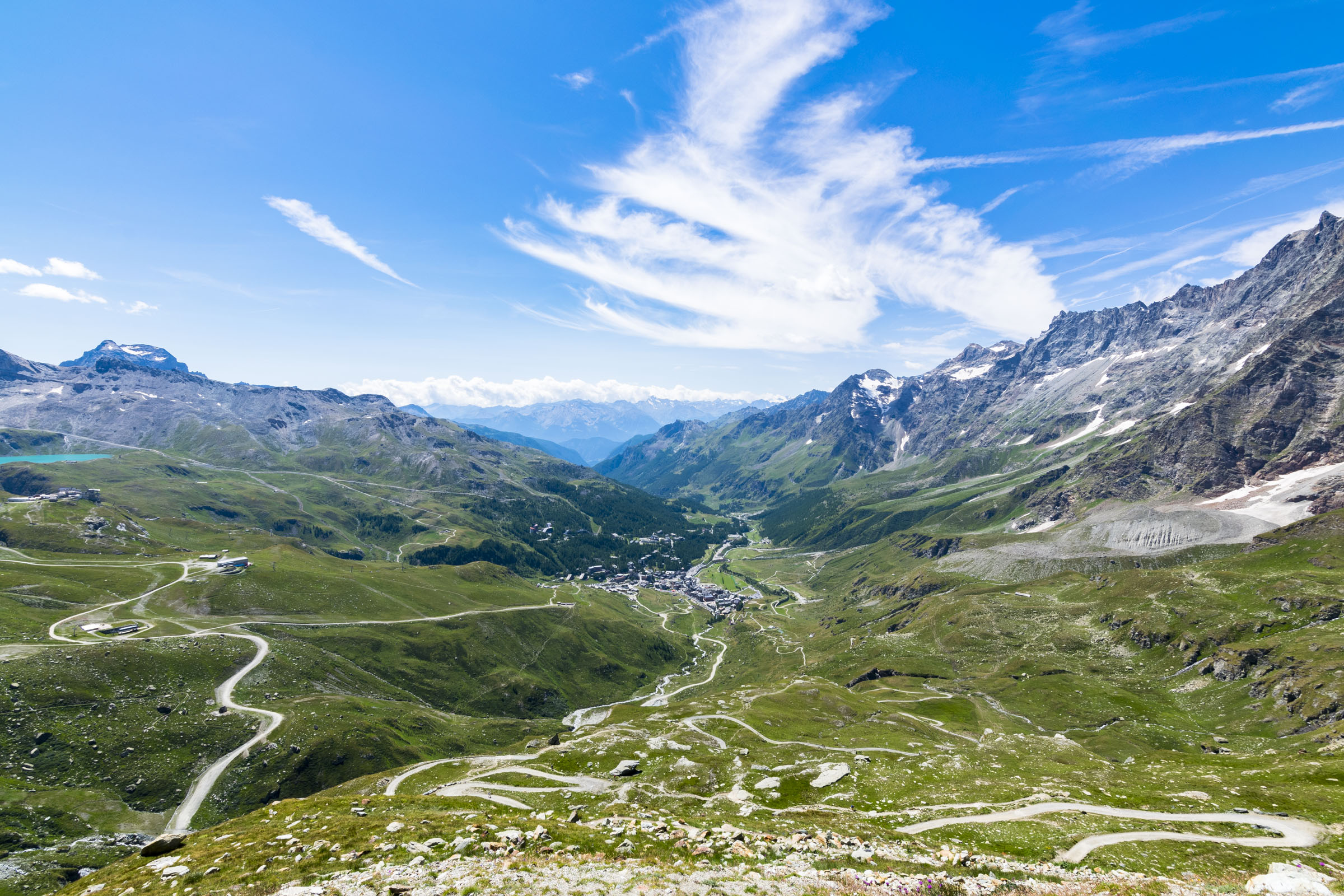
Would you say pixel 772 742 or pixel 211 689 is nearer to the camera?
pixel 772 742

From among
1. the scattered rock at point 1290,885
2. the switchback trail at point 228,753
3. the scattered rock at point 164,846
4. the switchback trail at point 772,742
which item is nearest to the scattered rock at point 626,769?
the switchback trail at point 772,742

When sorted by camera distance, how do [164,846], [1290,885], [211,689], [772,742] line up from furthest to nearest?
[211,689]
[772,742]
[164,846]
[1290,885]

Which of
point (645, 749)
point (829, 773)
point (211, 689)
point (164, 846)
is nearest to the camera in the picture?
point (164, 846)

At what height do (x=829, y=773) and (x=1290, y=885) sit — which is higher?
(x=1290, y=885)

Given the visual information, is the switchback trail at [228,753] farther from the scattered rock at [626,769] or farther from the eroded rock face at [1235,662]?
the eroded rock face at [1235,662]

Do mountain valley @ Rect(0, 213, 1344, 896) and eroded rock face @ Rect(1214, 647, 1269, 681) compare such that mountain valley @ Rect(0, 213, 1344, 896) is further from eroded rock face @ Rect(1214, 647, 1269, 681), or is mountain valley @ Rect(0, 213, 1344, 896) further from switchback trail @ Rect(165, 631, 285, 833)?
eroded rock face @ Rect(1214, 647, 1269, 681)

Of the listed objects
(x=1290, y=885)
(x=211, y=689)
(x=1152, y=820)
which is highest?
(x=1290, y=885)

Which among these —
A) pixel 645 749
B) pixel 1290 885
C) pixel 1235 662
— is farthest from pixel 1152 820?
pixel 1235 662

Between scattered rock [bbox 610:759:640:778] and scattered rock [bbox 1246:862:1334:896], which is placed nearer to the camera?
scattered rock [bbox 1246:862:1334:896]

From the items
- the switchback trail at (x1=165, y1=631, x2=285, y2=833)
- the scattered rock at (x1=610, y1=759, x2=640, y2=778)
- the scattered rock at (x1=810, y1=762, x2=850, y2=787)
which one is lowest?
the switchback trail at (x1=165, y1=631, x2=285, y2=833)

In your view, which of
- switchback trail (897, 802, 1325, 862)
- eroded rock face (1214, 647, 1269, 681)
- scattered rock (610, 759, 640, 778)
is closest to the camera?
switchback trail (897, 802, 1325, 862)

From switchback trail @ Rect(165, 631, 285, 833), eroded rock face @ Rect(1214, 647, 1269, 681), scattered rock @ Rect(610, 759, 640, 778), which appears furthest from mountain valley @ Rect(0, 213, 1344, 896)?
eroded rock face @ Rect(1214, 647, 1269, 681)

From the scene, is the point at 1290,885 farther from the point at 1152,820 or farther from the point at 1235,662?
the point at 1235,662

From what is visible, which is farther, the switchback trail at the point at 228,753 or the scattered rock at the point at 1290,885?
the switchback trail at the point at 228,753
